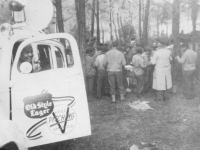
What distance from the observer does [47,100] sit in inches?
158

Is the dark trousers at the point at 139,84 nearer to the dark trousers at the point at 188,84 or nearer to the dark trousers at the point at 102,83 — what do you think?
the dark trousers at the point at 102,83

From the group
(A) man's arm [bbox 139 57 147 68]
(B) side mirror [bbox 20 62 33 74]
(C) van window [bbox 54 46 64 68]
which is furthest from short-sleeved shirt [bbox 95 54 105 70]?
(B) side mirror [bbox 20 62 33 74]

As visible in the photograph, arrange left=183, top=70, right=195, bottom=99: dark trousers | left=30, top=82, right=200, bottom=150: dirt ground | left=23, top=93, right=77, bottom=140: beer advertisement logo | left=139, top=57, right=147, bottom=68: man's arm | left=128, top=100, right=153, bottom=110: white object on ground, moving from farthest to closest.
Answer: left=139, top=57, right=147, bottom=68: man's arm
left=183, top=70, right=195, bottom=99: dark trousers
left=128, top=100, right=153, bottom=110: white object on ground
left=30, top=82, right=200, bottom=150: dirt ground
left=23, top=93, right=77, bottom=140: beer advertisement logo

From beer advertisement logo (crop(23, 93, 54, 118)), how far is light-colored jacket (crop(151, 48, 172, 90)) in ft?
16.1

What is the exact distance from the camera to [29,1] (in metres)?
5.02

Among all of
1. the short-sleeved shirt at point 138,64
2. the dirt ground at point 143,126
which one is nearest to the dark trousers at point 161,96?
the dirt ground at point 143,126

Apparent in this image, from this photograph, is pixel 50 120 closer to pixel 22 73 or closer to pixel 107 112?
pixel 22 73

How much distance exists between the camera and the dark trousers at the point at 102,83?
8.89 metres

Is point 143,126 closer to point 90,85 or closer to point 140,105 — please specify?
point 140,105

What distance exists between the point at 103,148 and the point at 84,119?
90cm

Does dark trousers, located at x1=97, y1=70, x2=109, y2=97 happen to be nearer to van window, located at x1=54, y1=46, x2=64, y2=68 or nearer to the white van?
van window, located at x1=54, y1=46, x2=64, y2=68

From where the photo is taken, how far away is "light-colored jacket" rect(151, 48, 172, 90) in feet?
26.6

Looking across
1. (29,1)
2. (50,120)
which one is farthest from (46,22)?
(50,120)

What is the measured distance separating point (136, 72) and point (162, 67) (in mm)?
1063
